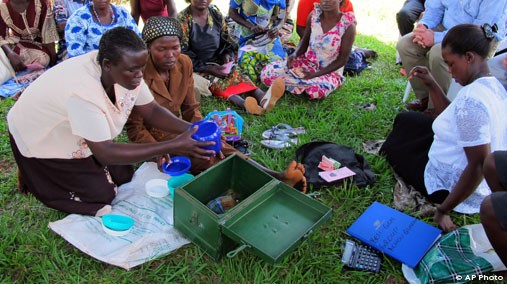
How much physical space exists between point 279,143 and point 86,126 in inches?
68.9

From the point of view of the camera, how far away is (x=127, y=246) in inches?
92.4

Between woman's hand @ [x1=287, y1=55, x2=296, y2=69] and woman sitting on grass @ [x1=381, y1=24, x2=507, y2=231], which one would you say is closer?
woman sitting on grass @ [x1=381, y1=24, x2=507, y2=231]

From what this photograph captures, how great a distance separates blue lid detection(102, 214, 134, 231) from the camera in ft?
7.83

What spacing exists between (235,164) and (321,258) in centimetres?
80

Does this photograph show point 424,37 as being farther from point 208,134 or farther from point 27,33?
point 27,33

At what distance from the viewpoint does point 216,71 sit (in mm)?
4387

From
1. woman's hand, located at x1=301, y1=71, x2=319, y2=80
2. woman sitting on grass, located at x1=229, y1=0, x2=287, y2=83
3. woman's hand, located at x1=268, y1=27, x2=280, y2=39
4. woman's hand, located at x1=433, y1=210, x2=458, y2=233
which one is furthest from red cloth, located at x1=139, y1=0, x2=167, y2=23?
woman's hand, located at x1=433, y1=210, x2=458, y2=233

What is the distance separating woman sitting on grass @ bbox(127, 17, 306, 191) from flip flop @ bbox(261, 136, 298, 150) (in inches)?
19.9

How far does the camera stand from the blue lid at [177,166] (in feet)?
9.46

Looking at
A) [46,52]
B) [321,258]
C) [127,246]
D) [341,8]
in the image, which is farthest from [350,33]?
[46,52]

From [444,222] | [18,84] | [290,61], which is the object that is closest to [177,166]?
[444,222]

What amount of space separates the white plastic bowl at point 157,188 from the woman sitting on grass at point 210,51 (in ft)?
4.86

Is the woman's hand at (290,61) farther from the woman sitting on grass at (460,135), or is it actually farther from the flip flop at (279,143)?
the woman sitting on grass at (460,135)

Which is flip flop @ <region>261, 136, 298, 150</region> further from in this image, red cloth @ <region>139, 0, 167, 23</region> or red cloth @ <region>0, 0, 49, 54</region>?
red cloth @ <region>0, 0, 49, 54</region>
